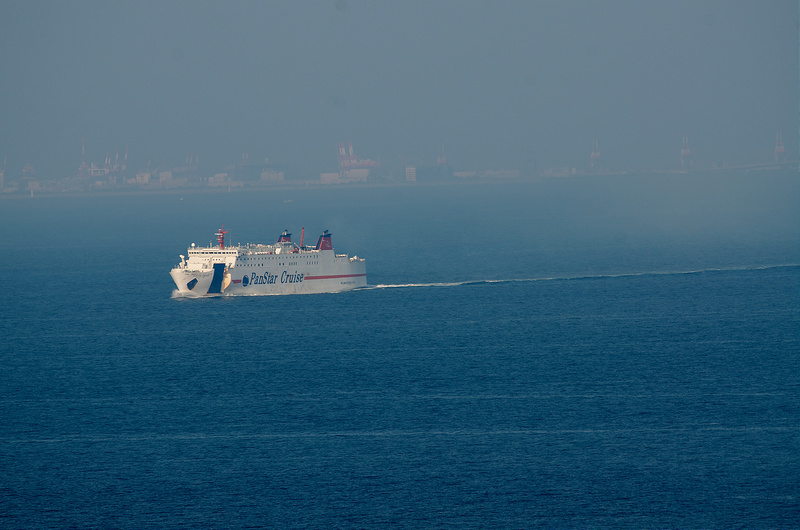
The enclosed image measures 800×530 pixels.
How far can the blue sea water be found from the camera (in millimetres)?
38719

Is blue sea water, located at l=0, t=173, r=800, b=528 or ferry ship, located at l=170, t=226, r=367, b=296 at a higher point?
ferry ship, located at l=170, t=226, r=367, b=296

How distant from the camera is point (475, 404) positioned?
167 ft

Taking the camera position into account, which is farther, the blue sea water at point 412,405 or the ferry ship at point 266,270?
the ferry ship at point 266,270

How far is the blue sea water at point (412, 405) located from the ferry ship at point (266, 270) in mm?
2190

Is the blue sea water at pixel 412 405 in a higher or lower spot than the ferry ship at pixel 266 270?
lower

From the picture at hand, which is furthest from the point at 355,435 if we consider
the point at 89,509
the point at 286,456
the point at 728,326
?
the point at 728,326

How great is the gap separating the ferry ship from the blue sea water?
2190 millimetres

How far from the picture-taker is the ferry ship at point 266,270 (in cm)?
8675

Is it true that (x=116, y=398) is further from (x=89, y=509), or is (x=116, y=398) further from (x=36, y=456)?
(x=89, y=509)

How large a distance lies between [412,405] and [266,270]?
131ft

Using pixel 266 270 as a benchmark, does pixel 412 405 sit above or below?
below

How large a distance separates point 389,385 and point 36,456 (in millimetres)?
19131

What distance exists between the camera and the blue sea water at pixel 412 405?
38.7 metres

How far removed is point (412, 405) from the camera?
50.9 meters
